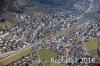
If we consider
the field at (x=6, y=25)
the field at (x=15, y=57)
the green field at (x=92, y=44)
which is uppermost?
the field at (x=6, y=25)

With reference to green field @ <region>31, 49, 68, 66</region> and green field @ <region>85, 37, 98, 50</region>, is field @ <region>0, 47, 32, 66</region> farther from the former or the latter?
green field @ <region>85, 37, 98, 50</region>

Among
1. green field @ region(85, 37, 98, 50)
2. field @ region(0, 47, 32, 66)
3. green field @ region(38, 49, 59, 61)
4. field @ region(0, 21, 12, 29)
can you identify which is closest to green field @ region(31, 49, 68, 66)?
green field @ region(38, 49, 59, 61)

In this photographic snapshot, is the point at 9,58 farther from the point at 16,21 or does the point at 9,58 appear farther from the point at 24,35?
the point at 16,21

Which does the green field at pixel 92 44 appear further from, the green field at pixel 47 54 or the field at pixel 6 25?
the field at pixel 6 25

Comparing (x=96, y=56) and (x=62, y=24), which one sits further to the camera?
(x=62, y=24)

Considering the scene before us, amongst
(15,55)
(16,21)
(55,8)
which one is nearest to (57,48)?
(15,55)

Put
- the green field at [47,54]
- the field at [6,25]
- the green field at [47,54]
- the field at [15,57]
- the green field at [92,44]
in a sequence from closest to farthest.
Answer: the green field at [47,54], the field at [15,57], the green field at [47,54], the green field at [92,44], the field at [6,25]

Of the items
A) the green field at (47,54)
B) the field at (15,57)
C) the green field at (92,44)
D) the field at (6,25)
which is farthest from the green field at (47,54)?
the field at (6,25)

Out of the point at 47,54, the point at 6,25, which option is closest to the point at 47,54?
the point at 47,54
